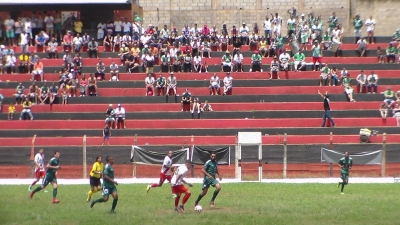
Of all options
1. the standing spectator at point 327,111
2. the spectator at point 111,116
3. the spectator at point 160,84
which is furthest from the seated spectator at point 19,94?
the standing spectator at point 327,111

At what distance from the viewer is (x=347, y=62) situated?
1877 inches

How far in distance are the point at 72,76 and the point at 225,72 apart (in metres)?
8.81

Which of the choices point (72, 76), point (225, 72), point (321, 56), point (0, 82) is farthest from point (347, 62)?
point (0, 82)

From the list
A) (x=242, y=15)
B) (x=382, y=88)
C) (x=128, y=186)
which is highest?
(x=242, y=15)

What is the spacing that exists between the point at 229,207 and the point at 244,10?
3118 centimetres

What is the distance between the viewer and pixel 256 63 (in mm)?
46625

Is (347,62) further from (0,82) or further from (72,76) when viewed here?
(0,82)

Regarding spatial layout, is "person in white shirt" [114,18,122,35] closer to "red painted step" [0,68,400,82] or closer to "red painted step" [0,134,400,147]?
"red painted step" [0,68,400,82]

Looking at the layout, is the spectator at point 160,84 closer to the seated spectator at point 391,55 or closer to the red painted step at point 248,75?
the red painted step at point 248,75

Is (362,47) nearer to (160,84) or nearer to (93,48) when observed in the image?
(160,84)

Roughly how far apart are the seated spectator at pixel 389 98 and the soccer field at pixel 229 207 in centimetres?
1332

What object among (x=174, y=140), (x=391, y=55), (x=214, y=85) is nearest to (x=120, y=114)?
(x=174, y=140)

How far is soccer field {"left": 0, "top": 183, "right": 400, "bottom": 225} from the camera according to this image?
21234 mm

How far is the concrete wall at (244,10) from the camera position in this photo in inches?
2084
